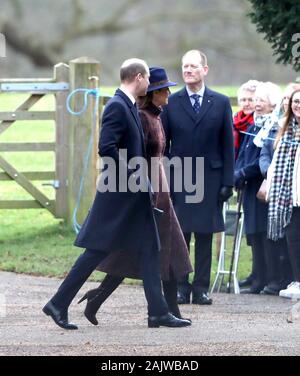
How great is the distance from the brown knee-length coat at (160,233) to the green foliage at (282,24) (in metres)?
3.12

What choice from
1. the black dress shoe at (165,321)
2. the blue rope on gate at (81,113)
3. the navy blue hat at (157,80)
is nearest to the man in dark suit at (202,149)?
the navy blue hat at (157,80)

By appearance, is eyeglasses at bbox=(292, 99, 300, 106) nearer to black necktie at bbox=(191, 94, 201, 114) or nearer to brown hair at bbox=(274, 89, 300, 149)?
brown hair at bbox=(274, 89, 300, 149)

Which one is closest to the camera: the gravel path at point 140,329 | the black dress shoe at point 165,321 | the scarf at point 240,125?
the gravel path at point 140,329

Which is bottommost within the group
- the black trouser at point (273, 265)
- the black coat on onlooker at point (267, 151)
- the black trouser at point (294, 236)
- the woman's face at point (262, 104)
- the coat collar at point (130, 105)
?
the black trouser at point (273, 265)

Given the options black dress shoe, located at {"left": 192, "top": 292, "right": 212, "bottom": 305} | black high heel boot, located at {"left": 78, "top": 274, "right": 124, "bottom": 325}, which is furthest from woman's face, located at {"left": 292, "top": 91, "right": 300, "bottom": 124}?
black high heel boot, located at {"left": 78, "top": 274, "right": 124, "bottom": 325}

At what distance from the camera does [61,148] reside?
14664mm

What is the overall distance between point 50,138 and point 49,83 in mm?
5436

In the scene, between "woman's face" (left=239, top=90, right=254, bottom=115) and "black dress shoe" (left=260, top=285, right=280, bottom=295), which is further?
"woman's face" (left=239, top=90, right=254, bottom=115)

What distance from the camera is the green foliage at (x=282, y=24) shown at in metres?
12.5

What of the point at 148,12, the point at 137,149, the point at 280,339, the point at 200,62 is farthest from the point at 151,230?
the point at 148,12

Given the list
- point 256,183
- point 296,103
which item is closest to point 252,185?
point 256,183

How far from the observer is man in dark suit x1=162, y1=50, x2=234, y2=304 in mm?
11180

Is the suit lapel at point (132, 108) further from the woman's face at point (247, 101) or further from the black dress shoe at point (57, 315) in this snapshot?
the woman's face at point (247, 101)

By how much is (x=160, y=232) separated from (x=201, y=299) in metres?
1.46
